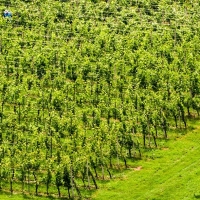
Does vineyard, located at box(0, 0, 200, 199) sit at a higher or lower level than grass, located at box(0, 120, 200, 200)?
higher

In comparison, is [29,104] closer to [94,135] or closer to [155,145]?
[94,135]

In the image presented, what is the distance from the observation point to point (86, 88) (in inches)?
5576

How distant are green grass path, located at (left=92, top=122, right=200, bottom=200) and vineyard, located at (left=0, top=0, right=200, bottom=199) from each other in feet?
10.7

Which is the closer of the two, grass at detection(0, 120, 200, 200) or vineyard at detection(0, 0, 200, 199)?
grass at detection(0, 120, 200, 200)

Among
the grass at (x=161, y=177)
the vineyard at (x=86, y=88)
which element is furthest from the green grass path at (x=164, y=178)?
the vineyard at (x=86, y=88)

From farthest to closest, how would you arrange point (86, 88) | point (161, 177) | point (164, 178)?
1. point (86, 88)
2. point (161, 177)
3. point (164, 178)

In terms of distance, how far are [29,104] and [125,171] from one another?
89.1 ft

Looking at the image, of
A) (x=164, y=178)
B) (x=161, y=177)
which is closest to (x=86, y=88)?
(x=161, y=177)

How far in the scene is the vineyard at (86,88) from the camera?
114 metres

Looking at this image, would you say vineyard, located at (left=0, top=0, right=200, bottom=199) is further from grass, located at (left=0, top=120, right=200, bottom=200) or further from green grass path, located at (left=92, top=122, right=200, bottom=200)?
green grass path, located at (left=92, top=122, right=200, bottom=200)

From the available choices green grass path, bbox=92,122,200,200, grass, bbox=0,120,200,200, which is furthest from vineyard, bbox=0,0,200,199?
green grass path, bbox=92,122,200,200

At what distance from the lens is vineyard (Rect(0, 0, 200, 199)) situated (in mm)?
113562

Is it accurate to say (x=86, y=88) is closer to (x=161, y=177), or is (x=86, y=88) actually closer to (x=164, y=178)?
(x=161, y=177)

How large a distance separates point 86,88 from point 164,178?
35084 mm
